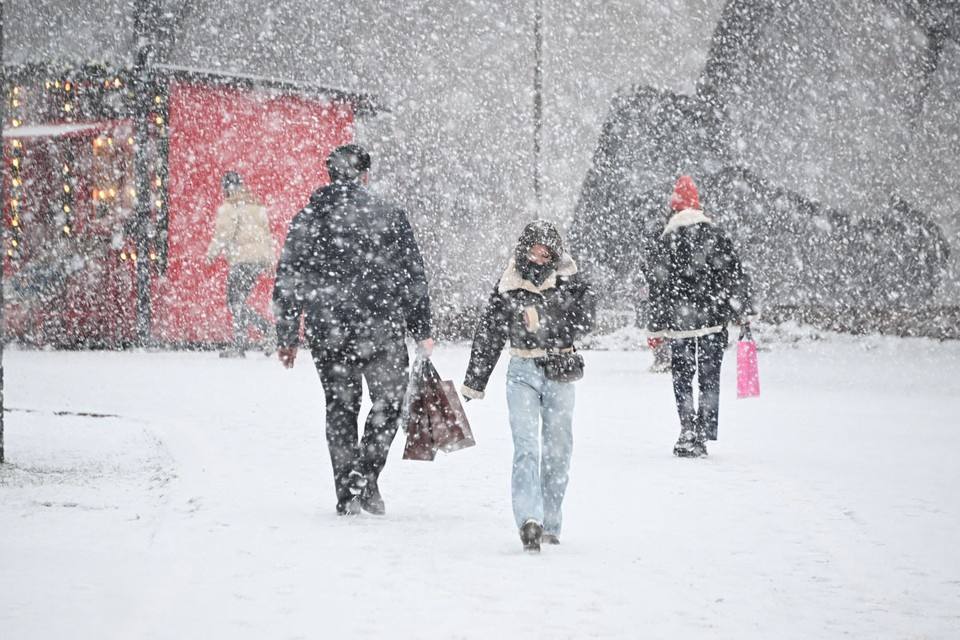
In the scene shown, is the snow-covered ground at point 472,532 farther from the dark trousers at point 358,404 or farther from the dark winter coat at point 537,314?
the dark winter coat at point 537,314

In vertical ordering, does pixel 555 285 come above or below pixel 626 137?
below

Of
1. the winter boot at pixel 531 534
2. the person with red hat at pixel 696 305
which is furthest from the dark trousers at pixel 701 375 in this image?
the winter boot at pixel 531 534

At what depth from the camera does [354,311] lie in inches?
280

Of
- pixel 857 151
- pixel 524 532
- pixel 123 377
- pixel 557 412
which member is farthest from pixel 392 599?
pixel 857 151

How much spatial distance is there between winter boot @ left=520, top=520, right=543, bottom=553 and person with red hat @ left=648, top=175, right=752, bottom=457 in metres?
3.49

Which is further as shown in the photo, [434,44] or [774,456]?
[434,44]

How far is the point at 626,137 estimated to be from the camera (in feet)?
73.8

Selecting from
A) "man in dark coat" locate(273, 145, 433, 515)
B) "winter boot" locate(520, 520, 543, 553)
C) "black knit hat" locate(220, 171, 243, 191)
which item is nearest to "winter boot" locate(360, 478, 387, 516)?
"man in dark coat" locate(273, 145, 433, 515)

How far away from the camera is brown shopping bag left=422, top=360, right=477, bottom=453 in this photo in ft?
22.9

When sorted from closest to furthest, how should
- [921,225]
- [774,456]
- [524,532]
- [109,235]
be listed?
1. [524,532]
2. [774,456]
3. [109,235]
4. [921,225]

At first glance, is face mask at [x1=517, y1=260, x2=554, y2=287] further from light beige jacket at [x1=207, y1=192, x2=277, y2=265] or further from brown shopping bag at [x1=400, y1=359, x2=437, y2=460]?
light beige jacket at [x1=207, y1=192, x2=277, y2=265]

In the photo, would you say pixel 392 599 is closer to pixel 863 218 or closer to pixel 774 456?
pixel 774 456

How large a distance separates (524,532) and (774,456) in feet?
12.2

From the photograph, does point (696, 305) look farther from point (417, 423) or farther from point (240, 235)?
point (240, 235)
